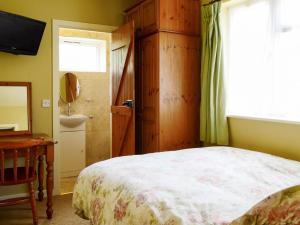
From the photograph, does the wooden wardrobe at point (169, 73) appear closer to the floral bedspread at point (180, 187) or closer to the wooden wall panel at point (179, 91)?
the wooden wall panel at point (179, 91)

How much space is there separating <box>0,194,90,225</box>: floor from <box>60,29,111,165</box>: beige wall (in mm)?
1621

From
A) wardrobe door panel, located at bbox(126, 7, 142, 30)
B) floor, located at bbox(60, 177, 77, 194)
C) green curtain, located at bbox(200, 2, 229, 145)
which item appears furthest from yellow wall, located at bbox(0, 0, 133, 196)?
green curtain, located at bbox(200, 2, 229, 145)

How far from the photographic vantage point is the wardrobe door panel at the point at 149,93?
10.0 ft

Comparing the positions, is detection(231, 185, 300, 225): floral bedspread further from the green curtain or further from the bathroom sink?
the bathroom sink

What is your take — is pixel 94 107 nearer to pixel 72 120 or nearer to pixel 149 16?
pixel 72 120

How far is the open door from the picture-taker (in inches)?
127

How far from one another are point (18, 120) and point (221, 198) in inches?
104

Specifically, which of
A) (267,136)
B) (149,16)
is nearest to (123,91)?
(149,16)

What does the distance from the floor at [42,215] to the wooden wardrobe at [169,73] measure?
1057 mm

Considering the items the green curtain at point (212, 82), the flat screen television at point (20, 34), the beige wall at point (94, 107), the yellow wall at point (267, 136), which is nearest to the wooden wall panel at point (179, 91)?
the green curtain at point (212, 82)

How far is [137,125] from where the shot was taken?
11.2ft

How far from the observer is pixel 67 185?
398cm

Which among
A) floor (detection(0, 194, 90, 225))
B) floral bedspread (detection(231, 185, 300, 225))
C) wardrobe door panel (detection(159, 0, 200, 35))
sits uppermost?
wardrobe door panel (detection(159, 0, 200, 35))

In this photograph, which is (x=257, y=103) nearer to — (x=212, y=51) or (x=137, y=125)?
(x=212, y=51)
